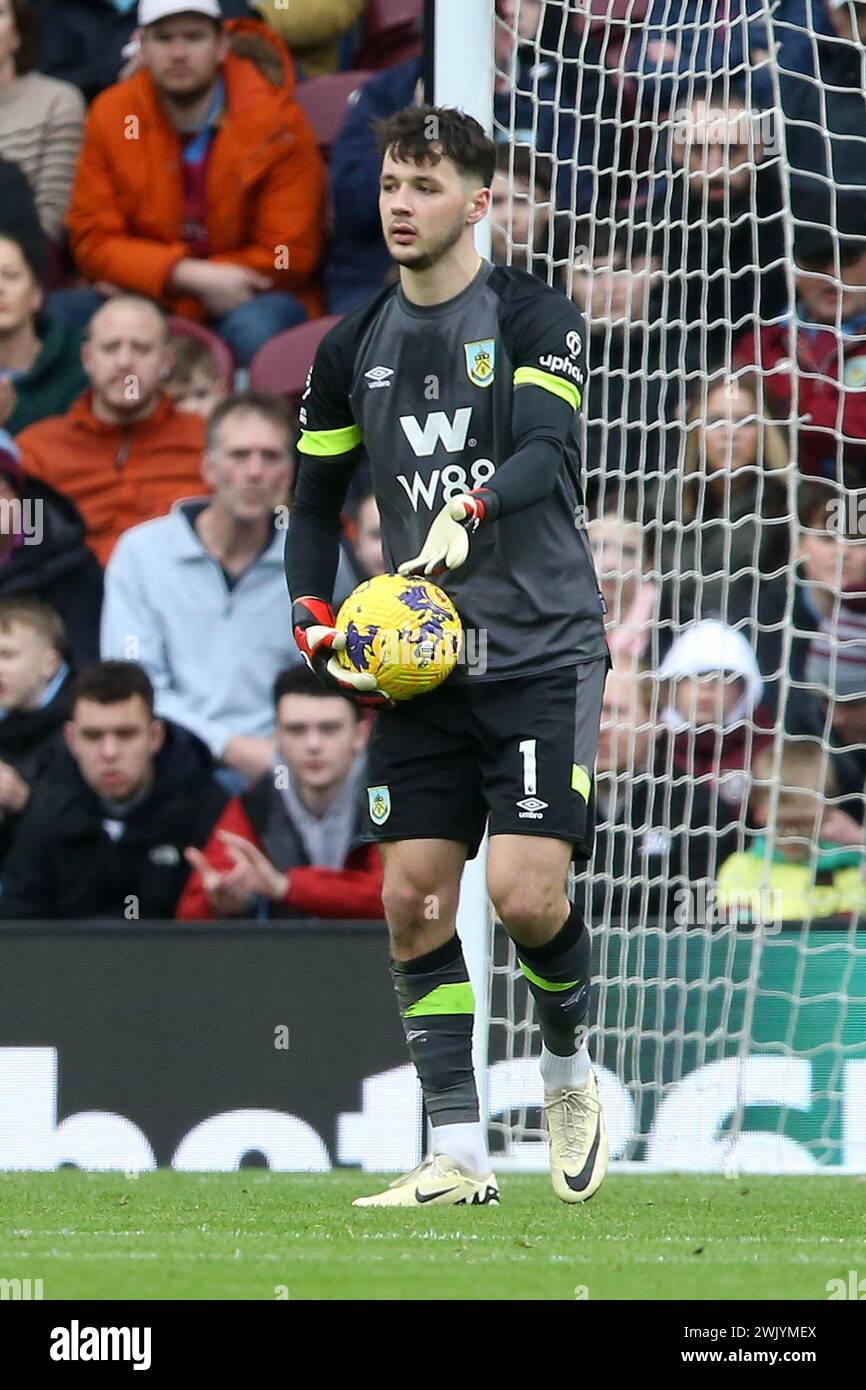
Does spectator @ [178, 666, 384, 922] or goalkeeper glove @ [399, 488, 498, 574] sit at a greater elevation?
goalkeeper glove @ [399, 488, 498, 574]

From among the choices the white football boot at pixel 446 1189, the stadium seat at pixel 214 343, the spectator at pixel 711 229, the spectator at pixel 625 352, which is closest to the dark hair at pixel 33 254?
the stadium seat at pixel 214 343

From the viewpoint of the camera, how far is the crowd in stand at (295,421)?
664 centimetres

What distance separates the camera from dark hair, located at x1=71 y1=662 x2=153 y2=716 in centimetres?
733

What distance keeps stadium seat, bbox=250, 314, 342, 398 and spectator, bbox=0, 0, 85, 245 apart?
0.92 m

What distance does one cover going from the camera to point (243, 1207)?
190 inches

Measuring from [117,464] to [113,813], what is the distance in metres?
1.30

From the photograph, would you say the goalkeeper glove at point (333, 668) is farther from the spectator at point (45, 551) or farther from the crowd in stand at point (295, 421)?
the spectator at point (45, 551)

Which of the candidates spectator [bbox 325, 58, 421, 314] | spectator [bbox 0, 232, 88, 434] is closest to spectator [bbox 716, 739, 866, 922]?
spectator [bbox 325, 58, 421, 314]

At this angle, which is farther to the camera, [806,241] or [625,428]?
[806,241]

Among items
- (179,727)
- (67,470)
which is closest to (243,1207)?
(179,727)

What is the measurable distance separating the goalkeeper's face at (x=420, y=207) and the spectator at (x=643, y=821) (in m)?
2.39

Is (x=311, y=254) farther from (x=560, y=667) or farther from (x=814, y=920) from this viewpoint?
(x=560, y=667)

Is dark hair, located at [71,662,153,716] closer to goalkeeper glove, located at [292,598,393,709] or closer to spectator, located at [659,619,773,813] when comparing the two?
spectator, located at [659,619,773,813]

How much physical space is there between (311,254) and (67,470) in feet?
3.82
